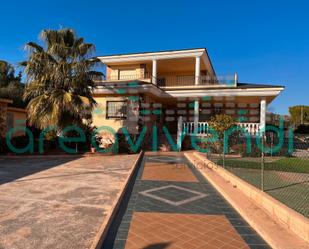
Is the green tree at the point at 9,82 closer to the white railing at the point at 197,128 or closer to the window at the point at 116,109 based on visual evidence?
the window at the point at 116,109

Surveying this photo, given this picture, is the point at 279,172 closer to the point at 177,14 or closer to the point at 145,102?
the point at 145,102

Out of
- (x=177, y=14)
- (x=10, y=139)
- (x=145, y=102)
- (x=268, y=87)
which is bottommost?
(x=10, y=139)

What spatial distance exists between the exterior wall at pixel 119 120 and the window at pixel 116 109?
8.2 inches

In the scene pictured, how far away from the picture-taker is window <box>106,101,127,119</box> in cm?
1617

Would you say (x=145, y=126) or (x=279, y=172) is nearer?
(x=279, y=172)

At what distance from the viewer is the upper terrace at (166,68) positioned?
A: 766 inches

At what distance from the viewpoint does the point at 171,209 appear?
195 inches

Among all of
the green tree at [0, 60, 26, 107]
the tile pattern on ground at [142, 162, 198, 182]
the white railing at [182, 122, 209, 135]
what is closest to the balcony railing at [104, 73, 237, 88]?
the white railing at [182, 122, 209, 135]

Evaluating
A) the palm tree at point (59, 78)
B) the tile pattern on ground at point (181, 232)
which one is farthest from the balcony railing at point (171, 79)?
the tile pattern on ground at point (181, 232)

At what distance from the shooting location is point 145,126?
1619cm

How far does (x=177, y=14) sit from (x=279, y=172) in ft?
46.8

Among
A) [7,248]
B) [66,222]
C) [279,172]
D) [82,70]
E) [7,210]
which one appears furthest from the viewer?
[82,70]

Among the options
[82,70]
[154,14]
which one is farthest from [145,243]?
[154,14]

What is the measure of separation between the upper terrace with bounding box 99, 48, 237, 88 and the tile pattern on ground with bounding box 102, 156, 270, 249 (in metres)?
13.5
